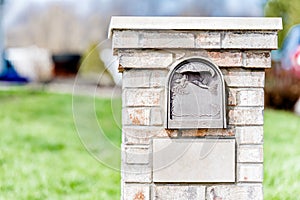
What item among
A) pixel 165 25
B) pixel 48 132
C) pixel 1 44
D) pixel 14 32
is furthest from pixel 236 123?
pixel 14 32

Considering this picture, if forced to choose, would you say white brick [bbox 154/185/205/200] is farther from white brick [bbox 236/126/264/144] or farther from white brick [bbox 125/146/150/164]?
white brick [bbox 236/126/264/144]

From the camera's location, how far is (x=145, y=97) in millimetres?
3000

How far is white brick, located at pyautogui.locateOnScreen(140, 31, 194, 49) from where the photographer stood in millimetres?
2969

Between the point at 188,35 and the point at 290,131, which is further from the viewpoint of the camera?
the point at 290,131

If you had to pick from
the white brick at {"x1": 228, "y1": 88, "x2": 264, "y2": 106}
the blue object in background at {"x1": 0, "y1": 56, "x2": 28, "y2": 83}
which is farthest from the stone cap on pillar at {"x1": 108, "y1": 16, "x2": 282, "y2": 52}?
the blue object in background at {"x1": 0, "y1": 56, "x2": 28, "y2": 83}

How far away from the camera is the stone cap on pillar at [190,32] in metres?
2.95

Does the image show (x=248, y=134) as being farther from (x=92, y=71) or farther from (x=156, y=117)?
(x=92, y=71)

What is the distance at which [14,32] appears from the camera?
1183 inches

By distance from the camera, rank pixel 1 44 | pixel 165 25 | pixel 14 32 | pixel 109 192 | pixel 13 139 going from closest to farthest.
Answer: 1. pixel 165 25
2. pixel 109 192
3. pixel 13 139
4. pixel 1 44
5. pixel 14 32

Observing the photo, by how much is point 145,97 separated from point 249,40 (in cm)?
59

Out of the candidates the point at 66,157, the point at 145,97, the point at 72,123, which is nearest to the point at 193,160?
the point at 145,97

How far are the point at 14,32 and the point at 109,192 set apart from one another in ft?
86.7

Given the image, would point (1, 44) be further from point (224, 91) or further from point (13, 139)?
point (224, 91)

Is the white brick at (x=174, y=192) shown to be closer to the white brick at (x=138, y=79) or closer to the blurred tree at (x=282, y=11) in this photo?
the white brick at (x=138, y=79)
